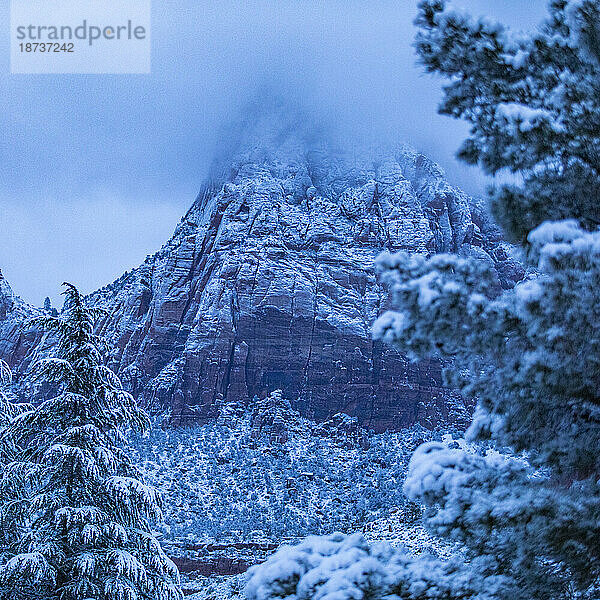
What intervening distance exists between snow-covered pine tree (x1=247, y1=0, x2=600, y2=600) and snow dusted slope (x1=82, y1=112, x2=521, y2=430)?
10327 cm

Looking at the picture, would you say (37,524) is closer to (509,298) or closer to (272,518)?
(509,298)

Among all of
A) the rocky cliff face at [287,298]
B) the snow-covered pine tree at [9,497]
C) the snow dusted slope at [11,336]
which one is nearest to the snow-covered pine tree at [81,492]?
the snow-covered pine tree at [9,497]

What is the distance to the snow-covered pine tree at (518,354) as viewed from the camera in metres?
5.20

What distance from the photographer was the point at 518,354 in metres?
5.55

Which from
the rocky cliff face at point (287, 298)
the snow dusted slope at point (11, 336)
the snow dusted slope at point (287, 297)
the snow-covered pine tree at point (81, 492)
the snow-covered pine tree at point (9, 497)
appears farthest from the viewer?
the snow dusted slope at point (11, 336)

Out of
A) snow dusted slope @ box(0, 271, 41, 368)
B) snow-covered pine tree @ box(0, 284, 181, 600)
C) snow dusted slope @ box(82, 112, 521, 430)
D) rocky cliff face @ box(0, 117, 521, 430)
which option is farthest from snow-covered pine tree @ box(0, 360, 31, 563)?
snow dusted slope @ box(0, 271, 41, 368)

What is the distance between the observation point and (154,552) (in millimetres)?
11070

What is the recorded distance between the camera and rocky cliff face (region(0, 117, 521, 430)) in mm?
115375

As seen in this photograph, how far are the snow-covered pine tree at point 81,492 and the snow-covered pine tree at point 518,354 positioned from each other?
5829 mm

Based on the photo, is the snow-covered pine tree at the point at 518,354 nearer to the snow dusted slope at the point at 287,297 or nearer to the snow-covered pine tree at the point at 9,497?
the snow-covered pine tree at the point at 9,497

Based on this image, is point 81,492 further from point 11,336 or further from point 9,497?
point 11,336

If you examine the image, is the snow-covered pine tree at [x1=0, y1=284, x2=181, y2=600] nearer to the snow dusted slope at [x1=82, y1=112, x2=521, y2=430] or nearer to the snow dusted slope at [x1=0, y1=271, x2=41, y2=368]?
the snow dusted slope at [x1=82, y1=112, x2=521, y2=430]

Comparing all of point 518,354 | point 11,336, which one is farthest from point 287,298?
point 518,354

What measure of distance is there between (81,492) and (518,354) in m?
7.74
